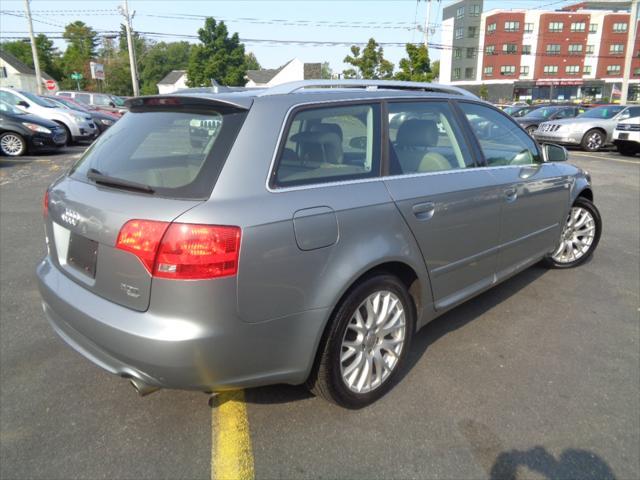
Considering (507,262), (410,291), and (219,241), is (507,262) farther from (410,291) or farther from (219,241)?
(219,241)

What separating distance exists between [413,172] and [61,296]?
204 cm

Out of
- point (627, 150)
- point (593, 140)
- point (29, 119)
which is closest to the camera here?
point (29, 119)

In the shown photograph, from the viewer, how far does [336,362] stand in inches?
98.9

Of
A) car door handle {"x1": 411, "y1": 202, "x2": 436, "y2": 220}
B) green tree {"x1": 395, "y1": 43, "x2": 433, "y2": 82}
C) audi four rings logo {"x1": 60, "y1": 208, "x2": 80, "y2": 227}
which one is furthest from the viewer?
green tree {"x1": 395, "y1": 43, "x2": 433, "y2": 82}

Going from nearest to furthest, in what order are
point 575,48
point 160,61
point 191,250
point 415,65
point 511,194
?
point 191,250 < point 511,194 < point 415,65 < point 575,48 < point 160,61

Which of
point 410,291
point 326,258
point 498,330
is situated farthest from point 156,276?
point 498,330

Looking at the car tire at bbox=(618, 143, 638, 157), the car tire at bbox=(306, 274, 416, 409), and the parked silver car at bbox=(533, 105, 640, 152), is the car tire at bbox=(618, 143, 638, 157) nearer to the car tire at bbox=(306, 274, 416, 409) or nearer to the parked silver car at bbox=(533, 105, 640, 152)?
the parked silver car at bbox=(533, 105, 640, 152)

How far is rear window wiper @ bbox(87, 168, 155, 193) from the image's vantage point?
7.22ft

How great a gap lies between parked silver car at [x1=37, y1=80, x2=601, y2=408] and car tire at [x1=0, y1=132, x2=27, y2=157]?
1180cm

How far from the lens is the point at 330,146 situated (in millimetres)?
2617

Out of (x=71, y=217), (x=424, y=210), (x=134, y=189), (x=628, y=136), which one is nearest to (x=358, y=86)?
(x=424, y=210)

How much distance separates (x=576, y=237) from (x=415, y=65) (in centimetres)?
3006

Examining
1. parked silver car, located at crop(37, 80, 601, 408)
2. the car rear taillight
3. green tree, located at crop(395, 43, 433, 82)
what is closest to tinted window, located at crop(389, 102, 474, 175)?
parked silver car, located at crop(37, 80, 601, 408)

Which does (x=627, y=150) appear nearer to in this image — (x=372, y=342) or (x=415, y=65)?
A: (x=372, y=342)
